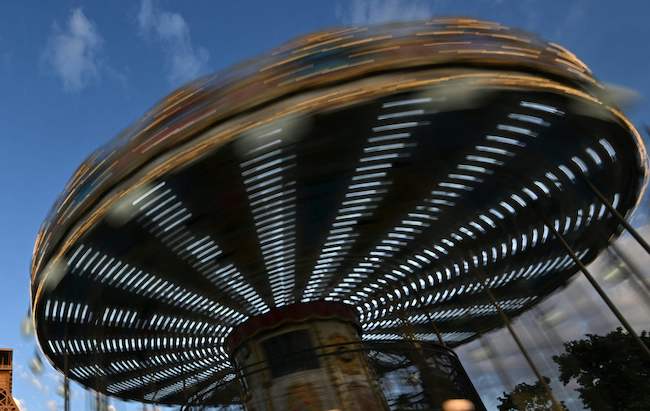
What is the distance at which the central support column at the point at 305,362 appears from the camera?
17.1 m

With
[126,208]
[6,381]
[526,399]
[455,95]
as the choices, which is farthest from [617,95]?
[6,381]

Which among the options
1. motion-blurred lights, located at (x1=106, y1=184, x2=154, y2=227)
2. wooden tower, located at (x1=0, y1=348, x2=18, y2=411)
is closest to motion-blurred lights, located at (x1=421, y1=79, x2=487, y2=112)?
motion-blurred lights, located at (x1=106, y1=184, x2=154, y2=227)

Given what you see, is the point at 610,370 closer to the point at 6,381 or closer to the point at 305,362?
the point at 305,362

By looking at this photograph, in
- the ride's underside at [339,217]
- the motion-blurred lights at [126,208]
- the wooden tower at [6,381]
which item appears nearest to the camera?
the ride's underside at [339,217]

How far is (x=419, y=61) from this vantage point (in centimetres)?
1049

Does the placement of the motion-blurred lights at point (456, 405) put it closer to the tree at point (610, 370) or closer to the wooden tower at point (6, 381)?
the tree at point (610, 370)

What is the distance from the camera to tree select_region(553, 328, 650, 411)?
25.0m

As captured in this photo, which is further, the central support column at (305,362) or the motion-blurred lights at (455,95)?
the central support column at (305,362)

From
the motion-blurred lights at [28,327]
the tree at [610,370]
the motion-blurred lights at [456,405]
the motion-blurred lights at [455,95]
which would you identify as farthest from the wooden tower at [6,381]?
the motion-blurred lights at [455,95]

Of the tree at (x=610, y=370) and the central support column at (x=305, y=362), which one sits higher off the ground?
the central support column at (x=305, y=362)

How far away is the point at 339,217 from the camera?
1600 cm

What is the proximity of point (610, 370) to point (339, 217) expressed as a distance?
19.7 meters

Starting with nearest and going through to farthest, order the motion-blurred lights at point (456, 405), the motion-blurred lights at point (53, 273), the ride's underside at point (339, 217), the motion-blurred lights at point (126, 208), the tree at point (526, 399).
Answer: the ride's underside at point (339, 217)
the motion-blurred lights at point (126, 208)
the motion-blurred lights at point (53, 273)
the motion-blurred lights at point (456, 405)
the tree at point (526, 399)

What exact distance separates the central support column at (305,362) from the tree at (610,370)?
13965 mm
